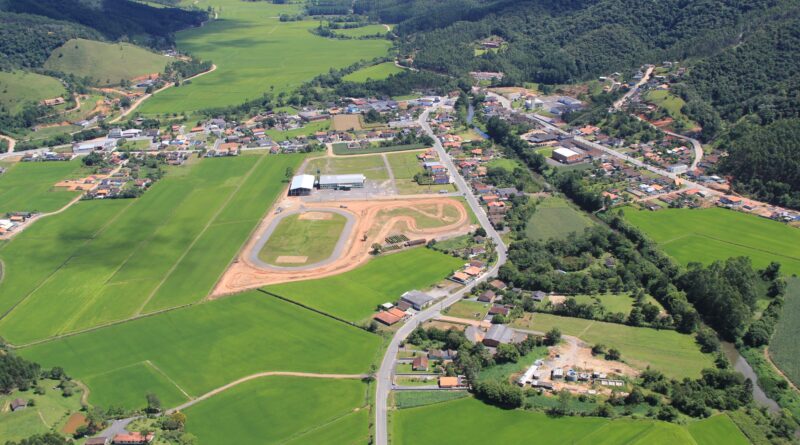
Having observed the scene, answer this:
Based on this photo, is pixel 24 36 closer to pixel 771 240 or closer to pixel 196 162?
pixel 196 162

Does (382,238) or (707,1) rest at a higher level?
(707,1)

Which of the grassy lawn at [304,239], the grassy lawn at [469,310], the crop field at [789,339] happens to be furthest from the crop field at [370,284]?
the crop field at [789,339]

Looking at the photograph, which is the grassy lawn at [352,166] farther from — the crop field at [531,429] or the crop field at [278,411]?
the crop field at [531,429]

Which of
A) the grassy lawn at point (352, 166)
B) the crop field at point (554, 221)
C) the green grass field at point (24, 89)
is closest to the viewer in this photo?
the crop field at point (554, 221)

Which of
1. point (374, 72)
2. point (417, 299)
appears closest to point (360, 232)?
point (417, 299)

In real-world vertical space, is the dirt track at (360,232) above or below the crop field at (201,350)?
above

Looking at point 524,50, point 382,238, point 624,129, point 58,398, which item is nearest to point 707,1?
point 524,50
